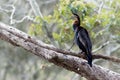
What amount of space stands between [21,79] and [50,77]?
81cm

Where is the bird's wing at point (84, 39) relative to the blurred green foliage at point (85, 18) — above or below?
above

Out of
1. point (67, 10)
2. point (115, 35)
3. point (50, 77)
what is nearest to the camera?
point (67, 10)

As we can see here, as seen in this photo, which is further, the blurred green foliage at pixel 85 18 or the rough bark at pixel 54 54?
the blurred green foliage at pixel 85 18

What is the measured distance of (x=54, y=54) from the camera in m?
3.10

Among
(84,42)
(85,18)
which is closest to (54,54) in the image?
(84,42)

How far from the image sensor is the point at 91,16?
451cm

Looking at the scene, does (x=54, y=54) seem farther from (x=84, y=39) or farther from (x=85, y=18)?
(x=85, y=18)

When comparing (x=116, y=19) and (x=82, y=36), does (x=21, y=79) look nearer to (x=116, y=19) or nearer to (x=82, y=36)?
(x=116, y=19)

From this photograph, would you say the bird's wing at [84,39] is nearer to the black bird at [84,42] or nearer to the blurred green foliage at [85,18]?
the black bird at [84,42]

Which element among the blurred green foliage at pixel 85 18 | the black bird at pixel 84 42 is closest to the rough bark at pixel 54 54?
the black bird at pixel 84 42

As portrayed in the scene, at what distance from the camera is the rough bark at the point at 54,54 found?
308 cm

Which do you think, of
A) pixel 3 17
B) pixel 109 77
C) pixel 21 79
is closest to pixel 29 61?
pixel 21 79

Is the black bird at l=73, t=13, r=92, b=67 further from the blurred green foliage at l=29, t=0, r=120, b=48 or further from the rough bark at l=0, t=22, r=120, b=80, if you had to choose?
the blurred green foliage at l=29, t=0, r=120, b=48

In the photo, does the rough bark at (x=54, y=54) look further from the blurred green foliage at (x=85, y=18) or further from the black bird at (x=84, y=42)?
the blurred green foliage at (x=85, y=18)
